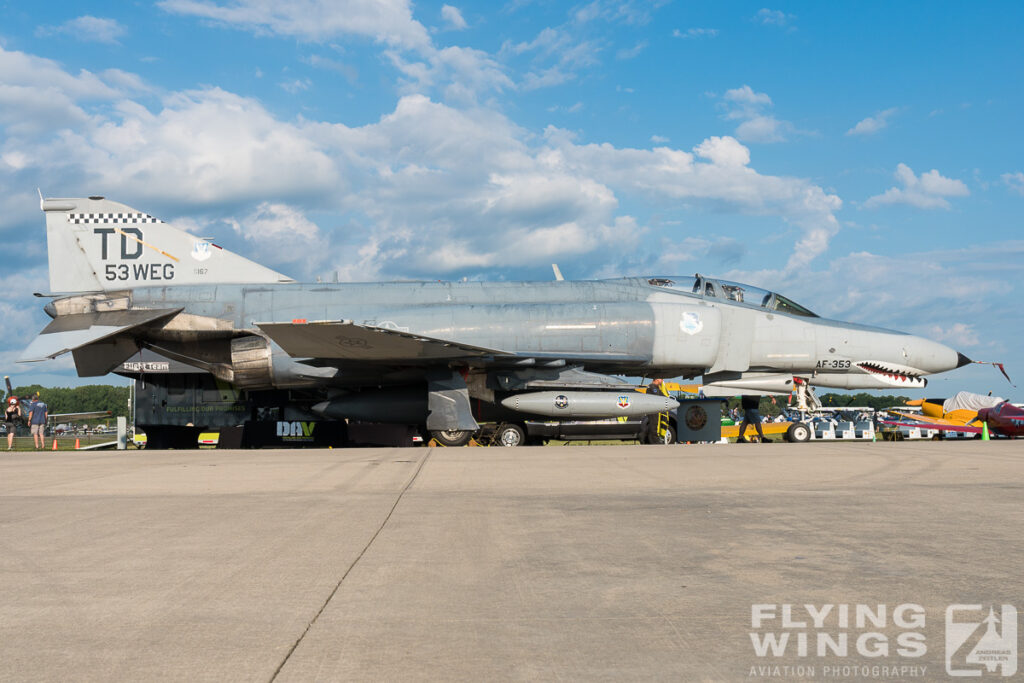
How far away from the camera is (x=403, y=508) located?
21.0 feet

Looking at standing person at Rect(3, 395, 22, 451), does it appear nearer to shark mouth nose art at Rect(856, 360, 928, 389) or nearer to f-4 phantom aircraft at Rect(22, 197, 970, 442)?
f-4 phantom aircraft at Rect(22, 197, 970, 442)

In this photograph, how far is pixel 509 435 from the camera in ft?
58.7

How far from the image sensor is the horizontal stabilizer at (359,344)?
14.5 m

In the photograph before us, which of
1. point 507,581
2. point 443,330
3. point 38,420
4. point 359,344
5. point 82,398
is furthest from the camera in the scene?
point 82,398

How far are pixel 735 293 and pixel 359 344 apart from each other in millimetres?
8401

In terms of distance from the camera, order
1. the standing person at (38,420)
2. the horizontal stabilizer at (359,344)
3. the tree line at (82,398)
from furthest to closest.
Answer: the tree line at (82,398) < the standing person at (38,420) < the horizontal stabilizer at (359,344)

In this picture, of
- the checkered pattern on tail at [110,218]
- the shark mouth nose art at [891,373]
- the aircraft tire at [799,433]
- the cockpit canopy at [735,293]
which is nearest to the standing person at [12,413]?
the checkered pattern on tail at [110,218]

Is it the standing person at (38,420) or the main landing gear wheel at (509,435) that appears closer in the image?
the main landing gear wheel at (509,435)

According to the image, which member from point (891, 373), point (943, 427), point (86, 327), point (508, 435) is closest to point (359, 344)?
point (508, 435)

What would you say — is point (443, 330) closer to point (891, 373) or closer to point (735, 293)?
point (735, 293)

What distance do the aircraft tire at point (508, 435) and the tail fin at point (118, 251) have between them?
260 inches

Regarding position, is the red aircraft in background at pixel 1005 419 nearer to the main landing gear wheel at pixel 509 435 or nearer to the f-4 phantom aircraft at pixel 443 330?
the f-4 phantom aircraft at pixel 443 330

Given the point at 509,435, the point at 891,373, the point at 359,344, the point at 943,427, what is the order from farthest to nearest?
1. the point at 943,427
2. the point at 509,435
3. the point at 891,373
4. the point at 359,344

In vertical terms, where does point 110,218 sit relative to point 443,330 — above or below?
above
